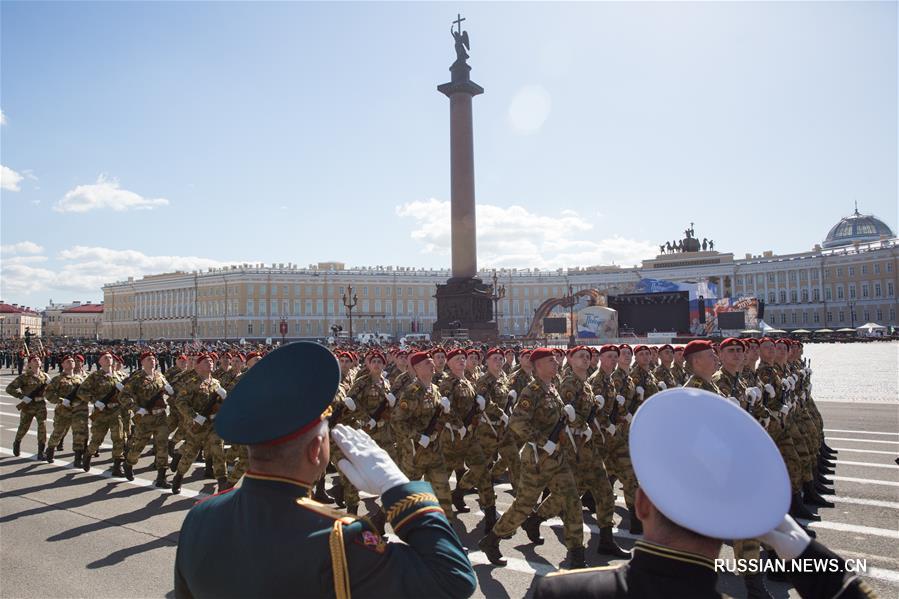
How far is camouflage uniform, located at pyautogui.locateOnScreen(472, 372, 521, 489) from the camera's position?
7.00 meters

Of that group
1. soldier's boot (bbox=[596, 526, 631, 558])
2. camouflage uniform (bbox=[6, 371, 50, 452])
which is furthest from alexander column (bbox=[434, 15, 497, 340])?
soldier's boot (bbox=[596, 526, 631, 558])

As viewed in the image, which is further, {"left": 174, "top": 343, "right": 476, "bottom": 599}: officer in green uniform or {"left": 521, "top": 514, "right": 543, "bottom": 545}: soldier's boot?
{"left": 521, "top": 514, "right": 543, "bottom": 545}: soldier's boot

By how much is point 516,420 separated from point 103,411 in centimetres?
751

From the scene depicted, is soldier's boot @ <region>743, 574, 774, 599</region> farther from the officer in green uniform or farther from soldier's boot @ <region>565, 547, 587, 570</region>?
the officer in green uniform

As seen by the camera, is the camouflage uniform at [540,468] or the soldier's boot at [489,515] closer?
the camouflage uniform at [540,468]

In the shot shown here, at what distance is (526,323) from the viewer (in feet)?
318

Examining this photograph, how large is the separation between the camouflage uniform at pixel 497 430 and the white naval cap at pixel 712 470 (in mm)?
5385

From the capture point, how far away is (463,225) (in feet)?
110

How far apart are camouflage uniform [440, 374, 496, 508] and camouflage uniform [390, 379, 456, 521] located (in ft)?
0.80

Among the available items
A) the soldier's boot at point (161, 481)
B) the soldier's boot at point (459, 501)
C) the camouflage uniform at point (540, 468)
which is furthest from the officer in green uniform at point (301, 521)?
the soldier's boot at point (161, 481)

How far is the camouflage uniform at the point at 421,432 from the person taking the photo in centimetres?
621

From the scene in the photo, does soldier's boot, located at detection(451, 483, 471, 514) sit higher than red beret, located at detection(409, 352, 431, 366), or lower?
lower

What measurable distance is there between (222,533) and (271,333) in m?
91.0

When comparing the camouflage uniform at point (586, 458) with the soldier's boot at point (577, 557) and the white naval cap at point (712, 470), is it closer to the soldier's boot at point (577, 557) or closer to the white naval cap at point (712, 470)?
the soldier's boot at point (577, 557)
